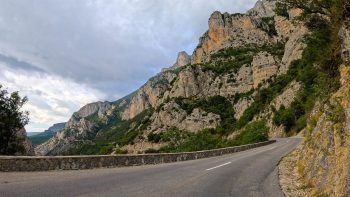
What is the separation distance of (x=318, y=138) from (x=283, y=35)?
165703 mm

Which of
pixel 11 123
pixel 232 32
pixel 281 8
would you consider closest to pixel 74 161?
pixel 281 8

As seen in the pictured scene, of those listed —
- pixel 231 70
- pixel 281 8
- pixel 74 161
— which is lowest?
pixel 74 161

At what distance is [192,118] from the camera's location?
144m

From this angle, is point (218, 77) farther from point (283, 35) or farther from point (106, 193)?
point (106, 193)

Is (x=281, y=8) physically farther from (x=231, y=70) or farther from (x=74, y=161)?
(x=231, y=70)

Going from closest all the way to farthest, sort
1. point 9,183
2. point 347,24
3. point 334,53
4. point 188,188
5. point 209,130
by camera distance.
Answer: point 9,183, point 188,188, point 347,24, point 334,53, point 209,130

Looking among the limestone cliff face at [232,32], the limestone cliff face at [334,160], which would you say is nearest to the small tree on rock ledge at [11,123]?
the limestone cliff face at [334,160]

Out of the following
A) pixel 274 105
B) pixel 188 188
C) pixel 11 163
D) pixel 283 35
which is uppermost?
pixel 283 35

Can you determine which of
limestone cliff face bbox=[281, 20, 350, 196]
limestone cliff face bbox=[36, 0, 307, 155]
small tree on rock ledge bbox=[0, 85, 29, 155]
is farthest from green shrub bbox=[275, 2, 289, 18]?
limestone cliff face bbox=[36, 0, 307, 155]

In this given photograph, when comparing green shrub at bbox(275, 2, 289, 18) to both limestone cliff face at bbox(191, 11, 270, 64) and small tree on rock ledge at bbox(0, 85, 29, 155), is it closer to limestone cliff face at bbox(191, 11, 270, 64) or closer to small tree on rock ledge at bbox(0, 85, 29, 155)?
small tree on rock ledge at bbox(0, 85, 29, 155)

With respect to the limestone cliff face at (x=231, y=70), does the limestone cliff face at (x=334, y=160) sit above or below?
below

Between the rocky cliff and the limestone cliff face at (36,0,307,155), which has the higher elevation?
the limestone cliff face at (36,0,307,155)

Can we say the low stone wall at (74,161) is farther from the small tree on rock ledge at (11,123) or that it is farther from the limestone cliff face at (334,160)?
the small tree on rock ledge at (11,123)

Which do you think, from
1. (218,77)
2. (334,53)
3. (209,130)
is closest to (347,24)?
(334,53)
